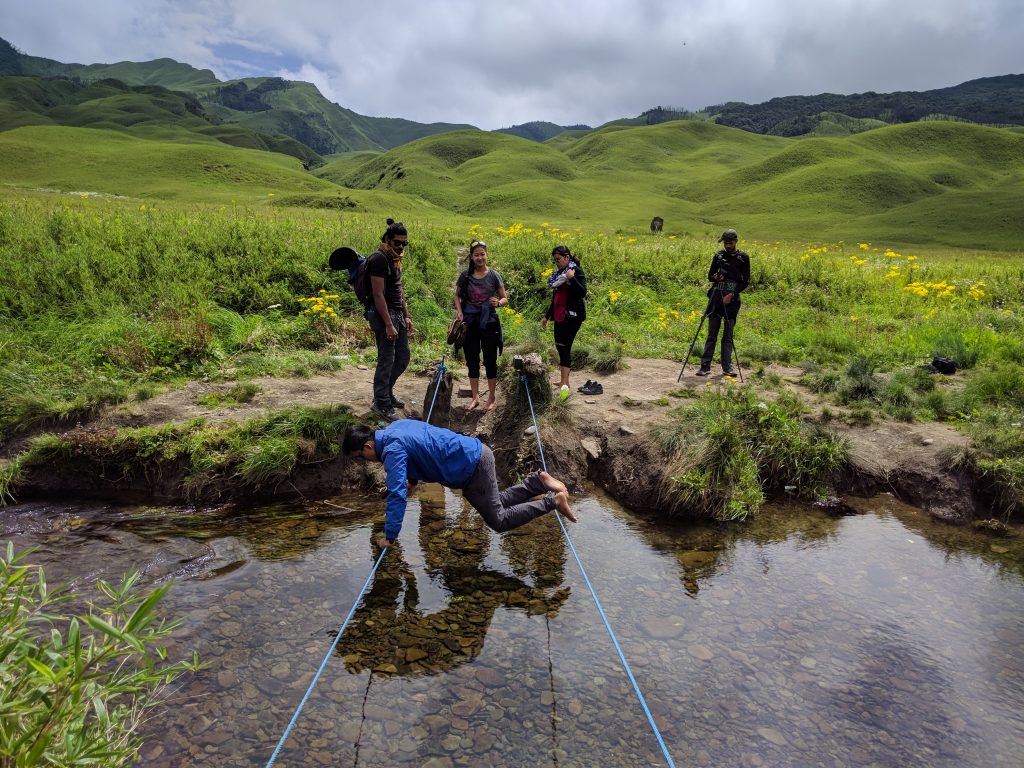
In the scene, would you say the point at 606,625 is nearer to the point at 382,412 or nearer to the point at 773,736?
the point at 773,736

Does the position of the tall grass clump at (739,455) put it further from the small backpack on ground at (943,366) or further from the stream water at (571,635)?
the small backpack on ground at (943,366)

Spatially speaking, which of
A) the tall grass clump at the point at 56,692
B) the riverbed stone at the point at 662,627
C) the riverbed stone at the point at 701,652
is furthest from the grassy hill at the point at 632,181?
the tall grass clump at the point at 56,692

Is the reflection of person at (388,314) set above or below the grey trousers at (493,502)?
above

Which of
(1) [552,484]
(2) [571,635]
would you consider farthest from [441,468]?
(2) [571,635]

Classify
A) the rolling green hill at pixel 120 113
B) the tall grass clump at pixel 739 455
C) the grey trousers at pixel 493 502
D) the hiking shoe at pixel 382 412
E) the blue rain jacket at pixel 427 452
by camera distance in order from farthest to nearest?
the rolling green hill at pixel 120 113, the hiking shoe at pixel 382 412, the tall grass clump at pixel 739 455, the grey trousers at pixel 493 502, the blue rain jacket at pixel 427 452

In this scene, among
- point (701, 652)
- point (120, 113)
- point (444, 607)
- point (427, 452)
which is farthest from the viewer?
point (120, 113)

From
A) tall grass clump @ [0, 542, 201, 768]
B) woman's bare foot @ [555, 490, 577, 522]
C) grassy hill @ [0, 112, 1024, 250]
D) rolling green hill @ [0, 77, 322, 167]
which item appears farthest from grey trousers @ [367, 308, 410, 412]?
rolling green hill @ [0, 77, 322, 167]

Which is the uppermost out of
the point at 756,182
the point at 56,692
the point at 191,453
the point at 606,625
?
the point at 756,182

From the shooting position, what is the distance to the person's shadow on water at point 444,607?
17.5ft

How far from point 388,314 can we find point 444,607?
436cm

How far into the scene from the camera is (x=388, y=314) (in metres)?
8.61

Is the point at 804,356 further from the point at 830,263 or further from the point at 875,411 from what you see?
the point at 830,263

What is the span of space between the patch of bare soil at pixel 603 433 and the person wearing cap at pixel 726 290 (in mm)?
1187

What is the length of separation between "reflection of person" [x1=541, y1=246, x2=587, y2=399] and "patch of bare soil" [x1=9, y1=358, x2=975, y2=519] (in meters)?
0.93
